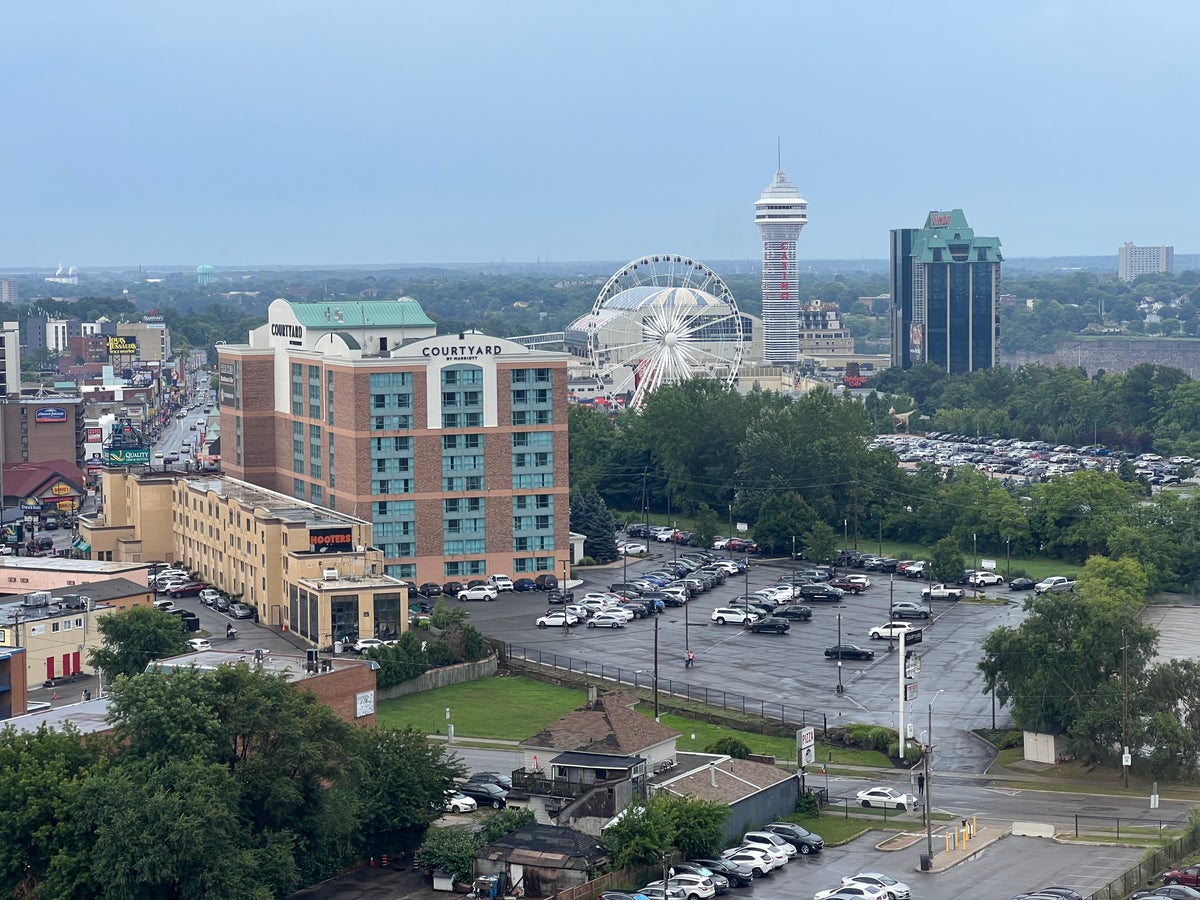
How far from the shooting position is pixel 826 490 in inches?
4769

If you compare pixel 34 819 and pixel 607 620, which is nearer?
pixel 34 819

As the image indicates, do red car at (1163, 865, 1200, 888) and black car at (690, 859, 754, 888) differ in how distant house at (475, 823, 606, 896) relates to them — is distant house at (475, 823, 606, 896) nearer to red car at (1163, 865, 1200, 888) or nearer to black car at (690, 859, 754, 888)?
black car at (690, 859, 754, 888)

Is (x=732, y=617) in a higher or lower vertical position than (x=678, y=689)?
higher

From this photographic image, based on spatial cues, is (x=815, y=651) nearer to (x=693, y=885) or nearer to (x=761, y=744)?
(x=761, y=744)

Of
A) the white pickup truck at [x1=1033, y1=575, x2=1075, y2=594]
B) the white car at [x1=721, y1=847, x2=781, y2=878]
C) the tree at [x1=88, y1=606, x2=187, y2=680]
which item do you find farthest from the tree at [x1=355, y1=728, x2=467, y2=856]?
the white pickup truck at [x1=1033, y1=575, x2=1075, y2=594]

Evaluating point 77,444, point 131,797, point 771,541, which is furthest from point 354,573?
point 77,444

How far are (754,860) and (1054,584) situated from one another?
2025 inches

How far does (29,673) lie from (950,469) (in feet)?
238

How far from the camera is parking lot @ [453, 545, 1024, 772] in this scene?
2985 inches

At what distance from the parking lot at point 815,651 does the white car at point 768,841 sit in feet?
43.1

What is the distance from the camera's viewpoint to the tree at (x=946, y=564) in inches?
4082

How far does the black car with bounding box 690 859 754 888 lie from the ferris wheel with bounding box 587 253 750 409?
116802 millimetres

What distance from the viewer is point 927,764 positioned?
57.1 metres

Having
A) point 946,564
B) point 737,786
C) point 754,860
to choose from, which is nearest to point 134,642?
point 737,786
